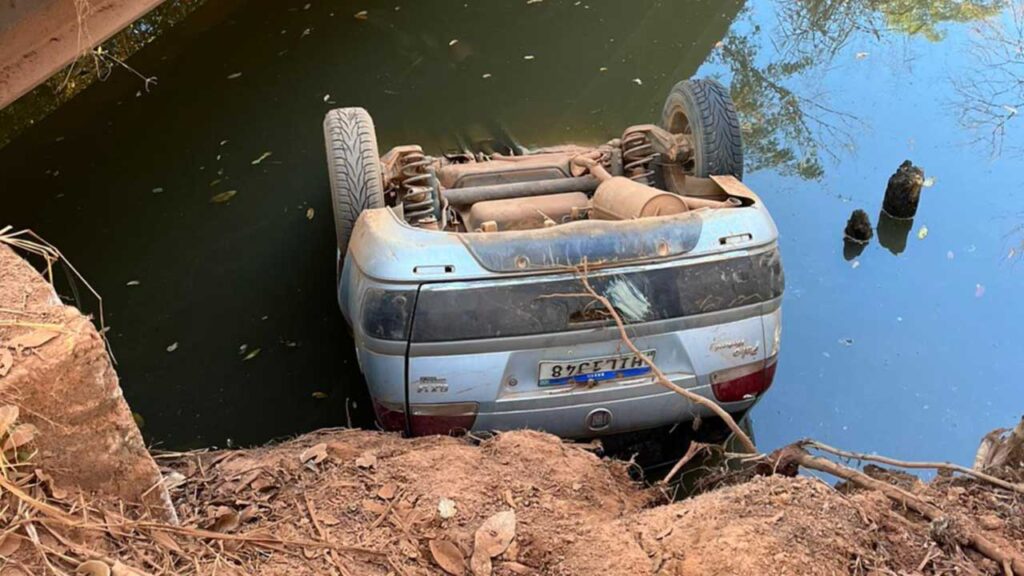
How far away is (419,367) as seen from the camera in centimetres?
349

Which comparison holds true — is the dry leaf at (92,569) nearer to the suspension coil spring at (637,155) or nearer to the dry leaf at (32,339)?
the dry leaf at (32,339)

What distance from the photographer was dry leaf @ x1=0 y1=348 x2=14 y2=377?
1.90 meters

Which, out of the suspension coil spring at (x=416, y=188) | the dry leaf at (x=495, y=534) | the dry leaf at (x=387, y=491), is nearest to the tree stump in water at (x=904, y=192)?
the suspension coil spring at (x=416, y=188)

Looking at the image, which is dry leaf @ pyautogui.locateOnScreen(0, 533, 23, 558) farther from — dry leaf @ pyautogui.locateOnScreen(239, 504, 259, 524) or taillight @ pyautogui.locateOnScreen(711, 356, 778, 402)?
taillight @ pyautogui.locateOnScreen(711, 356, 778, 402)

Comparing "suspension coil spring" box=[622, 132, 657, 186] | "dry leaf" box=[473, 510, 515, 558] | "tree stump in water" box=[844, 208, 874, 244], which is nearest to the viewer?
"dry leaf" box=[473, 510, 515, 558]

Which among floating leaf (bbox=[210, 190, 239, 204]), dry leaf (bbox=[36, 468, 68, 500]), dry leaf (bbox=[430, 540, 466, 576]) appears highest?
dry leaf (bbox=[36, 468, 68, 500])

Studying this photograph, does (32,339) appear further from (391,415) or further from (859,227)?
(859,227)

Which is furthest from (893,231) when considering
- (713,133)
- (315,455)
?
(315,455)

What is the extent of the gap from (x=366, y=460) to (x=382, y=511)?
0.33m

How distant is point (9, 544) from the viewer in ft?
5.89

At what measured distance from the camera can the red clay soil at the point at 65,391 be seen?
194 centimetres

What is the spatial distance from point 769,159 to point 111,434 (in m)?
6.24

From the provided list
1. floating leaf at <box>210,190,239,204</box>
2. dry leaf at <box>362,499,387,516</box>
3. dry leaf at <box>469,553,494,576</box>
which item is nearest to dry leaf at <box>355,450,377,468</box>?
dry leaf at <box>362,499,387,516</box>

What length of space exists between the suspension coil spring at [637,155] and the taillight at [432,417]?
2203mm
